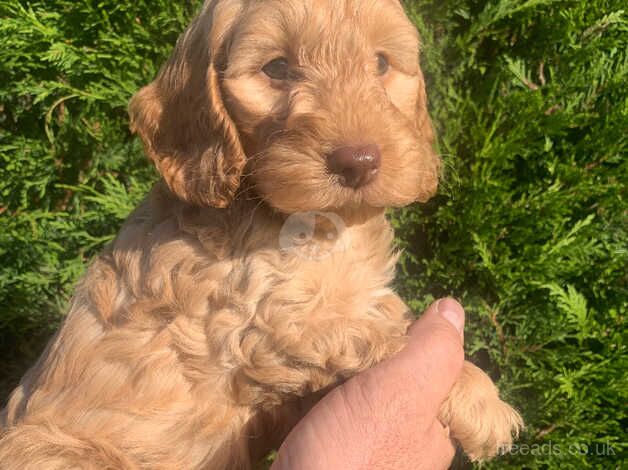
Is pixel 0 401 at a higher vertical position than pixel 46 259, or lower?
lower

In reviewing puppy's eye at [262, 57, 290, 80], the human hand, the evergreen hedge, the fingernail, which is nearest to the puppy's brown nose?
puppy's eye at [262, 57, 290, 80]

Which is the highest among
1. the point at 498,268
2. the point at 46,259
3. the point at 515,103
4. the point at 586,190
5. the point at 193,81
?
the point at 193,81

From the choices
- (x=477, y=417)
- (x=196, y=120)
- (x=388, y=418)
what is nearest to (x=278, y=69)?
(x=196, y=120)

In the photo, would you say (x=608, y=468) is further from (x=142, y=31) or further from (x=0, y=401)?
(x=0, y=401)

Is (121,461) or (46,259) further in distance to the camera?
(46,259)

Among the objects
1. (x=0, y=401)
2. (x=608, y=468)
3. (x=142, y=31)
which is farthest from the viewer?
(x=0, y=401)

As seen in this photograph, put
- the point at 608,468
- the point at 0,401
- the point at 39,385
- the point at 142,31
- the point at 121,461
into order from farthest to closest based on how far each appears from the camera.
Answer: the point at 0,401, the point at 142,31, the point at 608,468, the point at 39,385, the point at 121,461

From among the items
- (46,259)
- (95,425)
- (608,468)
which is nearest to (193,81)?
(95,425)

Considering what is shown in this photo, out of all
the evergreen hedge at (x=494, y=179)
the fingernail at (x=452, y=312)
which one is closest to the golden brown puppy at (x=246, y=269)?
the fingernail at (x=452, y=312)
